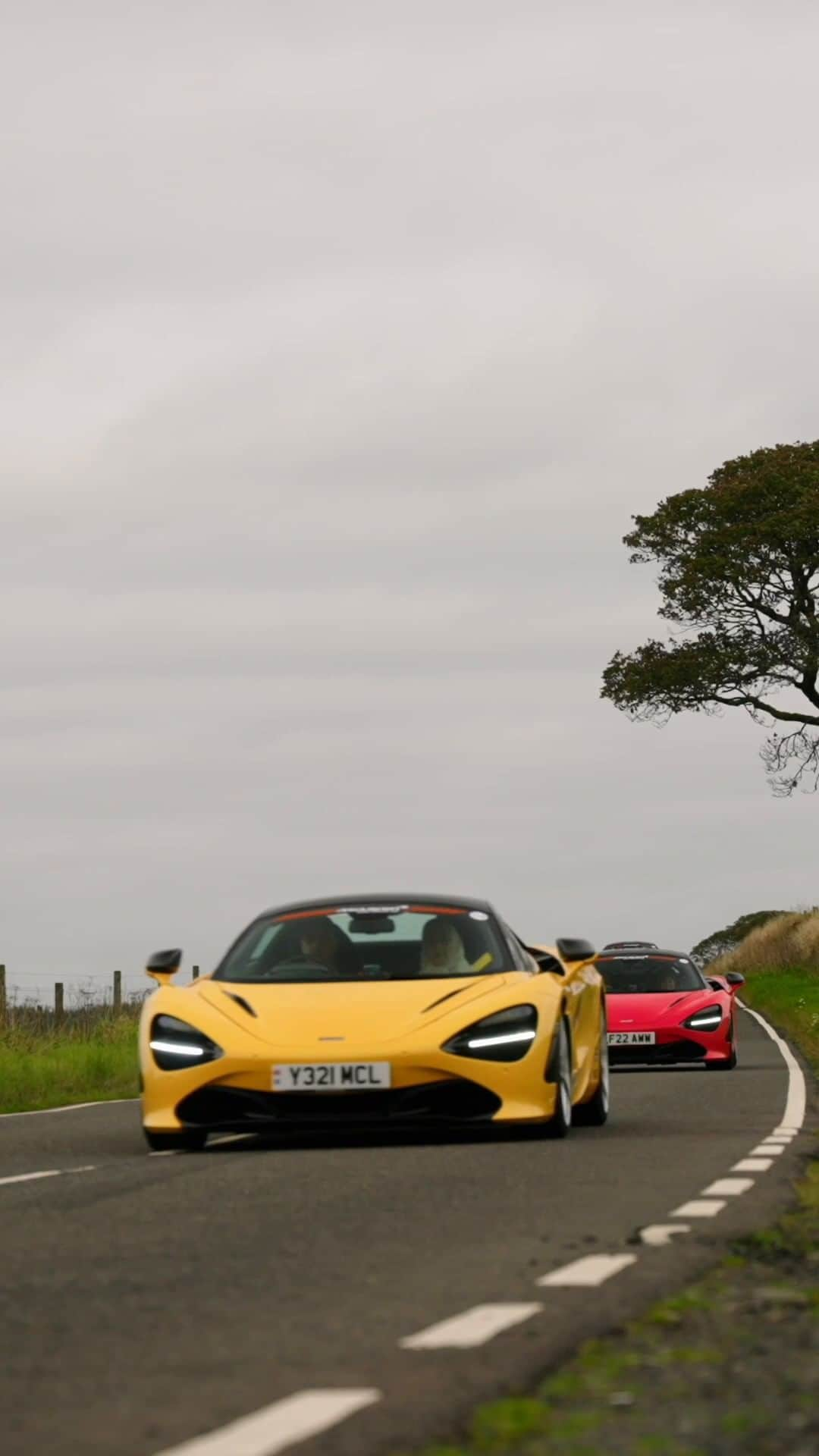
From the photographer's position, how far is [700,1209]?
10102 mm

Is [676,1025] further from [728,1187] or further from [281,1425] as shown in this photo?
[281,1425]

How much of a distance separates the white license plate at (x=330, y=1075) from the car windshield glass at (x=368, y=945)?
122 cm

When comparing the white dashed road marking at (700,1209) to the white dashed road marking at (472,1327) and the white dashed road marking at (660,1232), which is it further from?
the white dashed road marking at (472,1327)

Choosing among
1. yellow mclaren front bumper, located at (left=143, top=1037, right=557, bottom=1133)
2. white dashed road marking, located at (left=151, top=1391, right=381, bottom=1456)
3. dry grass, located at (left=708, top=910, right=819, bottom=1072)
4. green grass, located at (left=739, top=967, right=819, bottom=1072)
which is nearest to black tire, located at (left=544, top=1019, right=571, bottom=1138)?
yellow mclaren front bumper, located at (left=143, top=1037, right=557, bottom=1133)

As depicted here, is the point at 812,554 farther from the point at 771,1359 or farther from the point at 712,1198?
the point at 771,1359

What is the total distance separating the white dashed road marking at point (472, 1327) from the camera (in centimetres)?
638

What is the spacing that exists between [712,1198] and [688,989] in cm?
1645

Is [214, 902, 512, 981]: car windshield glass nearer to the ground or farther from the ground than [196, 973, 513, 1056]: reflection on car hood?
farther from the ground

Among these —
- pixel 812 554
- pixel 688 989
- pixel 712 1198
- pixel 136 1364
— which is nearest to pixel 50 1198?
pixel 712 1198

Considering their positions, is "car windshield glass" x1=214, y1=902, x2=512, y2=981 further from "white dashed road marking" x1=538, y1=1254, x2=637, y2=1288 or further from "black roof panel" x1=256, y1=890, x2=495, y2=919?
"white dashed road marking" x1=538, y1=1254, x2=637, y2=1288

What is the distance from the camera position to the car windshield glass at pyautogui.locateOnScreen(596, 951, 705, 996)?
1078 inches

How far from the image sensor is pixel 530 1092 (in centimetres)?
1402

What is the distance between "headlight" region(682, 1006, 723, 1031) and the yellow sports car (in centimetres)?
1086

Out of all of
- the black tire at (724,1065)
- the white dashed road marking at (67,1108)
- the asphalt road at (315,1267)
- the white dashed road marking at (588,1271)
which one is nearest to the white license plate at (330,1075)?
the asphalt road at (315,1267)
